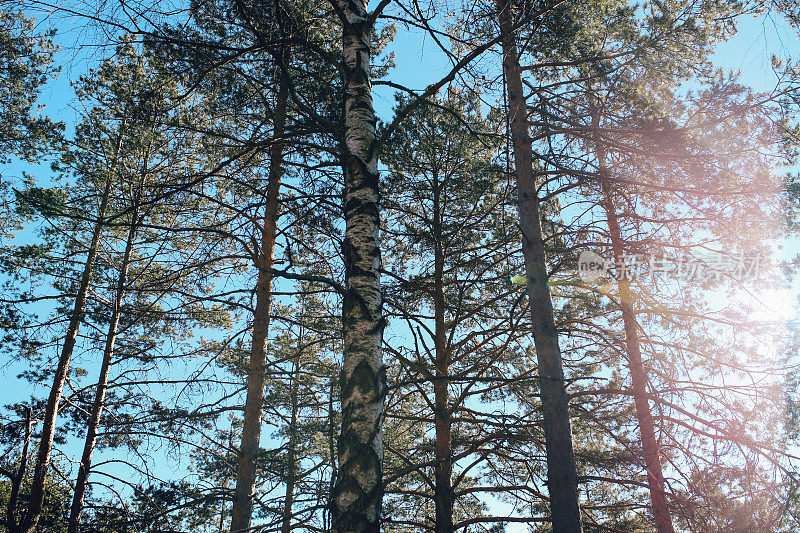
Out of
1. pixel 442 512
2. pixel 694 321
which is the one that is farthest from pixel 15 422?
pixel 694 321

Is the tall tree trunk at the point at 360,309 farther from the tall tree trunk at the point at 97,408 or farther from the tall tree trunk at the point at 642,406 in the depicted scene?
the tall tree trunk at the point at 97,408

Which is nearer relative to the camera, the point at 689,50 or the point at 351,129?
the point at 351,129

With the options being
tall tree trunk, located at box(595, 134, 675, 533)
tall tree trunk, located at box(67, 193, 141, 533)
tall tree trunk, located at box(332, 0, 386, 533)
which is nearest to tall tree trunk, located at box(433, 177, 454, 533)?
tall tree trunk, located at box(595, 134, 675, 533)

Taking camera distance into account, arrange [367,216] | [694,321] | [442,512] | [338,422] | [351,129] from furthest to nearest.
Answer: [338,422] → [694,321] → [442,512] → [351,129] → [367,216]

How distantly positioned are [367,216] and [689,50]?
6286 millimetres

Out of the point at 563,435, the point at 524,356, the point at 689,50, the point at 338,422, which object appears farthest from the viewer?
the point at 338,422

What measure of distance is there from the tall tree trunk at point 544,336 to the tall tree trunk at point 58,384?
261 inches

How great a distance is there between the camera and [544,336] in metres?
5.75

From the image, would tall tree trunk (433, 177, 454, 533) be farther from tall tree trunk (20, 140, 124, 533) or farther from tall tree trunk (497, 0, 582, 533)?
tall tree trunk (20, 140, 124, 533)

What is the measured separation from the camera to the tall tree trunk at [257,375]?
6.66 meters

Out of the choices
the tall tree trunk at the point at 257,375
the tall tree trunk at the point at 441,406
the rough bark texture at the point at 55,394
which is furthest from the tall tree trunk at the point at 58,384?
the tall tree trunk at the point at 441,406

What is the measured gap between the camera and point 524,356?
9.12m

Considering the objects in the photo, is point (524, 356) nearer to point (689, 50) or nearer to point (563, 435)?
point (563, 435)

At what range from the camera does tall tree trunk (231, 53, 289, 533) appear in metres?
6.66
